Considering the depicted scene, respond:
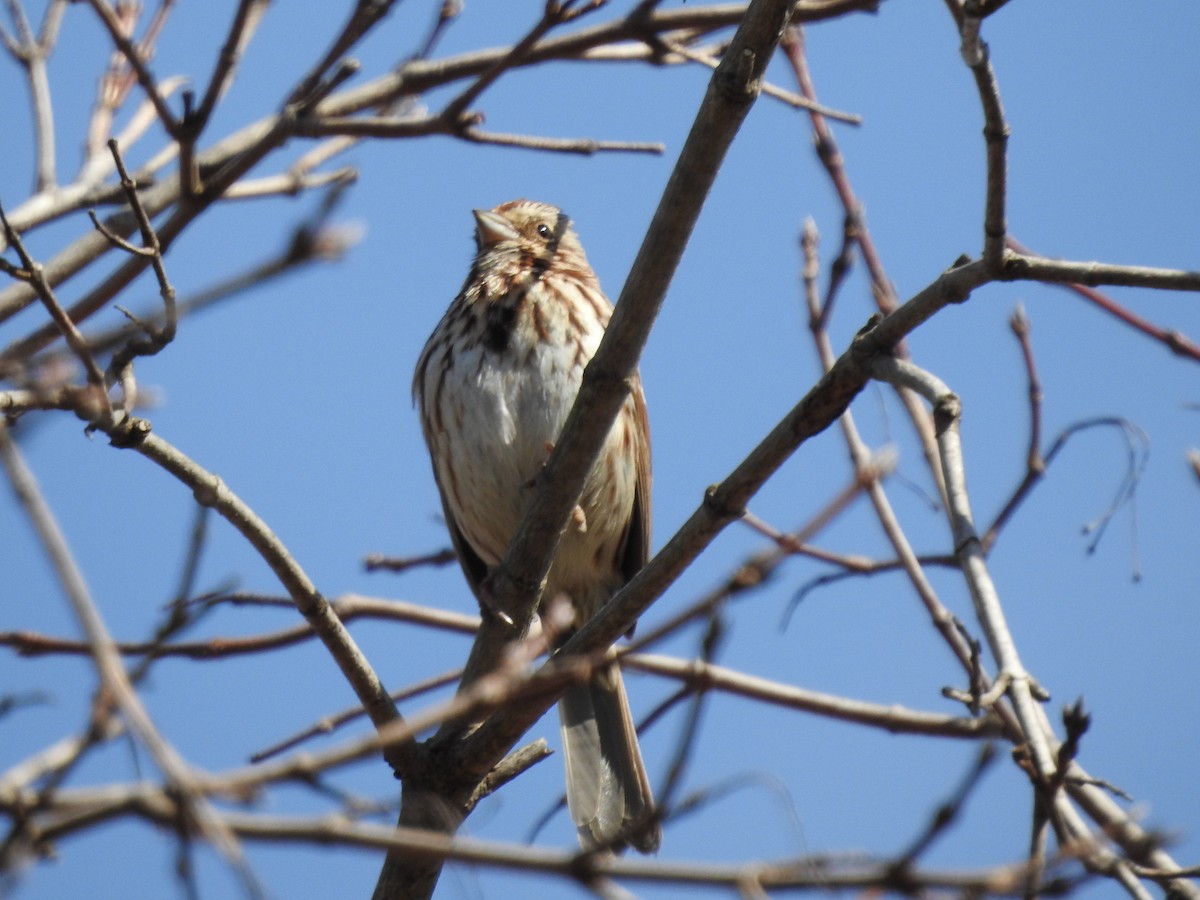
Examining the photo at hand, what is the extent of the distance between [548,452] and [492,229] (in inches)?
56.3

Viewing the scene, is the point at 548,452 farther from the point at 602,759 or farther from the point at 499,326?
the point at 602,759

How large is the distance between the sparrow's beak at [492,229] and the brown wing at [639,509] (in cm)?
100

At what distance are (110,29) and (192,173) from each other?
1.17ft

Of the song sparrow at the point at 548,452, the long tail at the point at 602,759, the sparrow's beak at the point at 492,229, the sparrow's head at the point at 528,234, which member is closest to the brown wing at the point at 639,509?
the song sparrow at the point at 548,452

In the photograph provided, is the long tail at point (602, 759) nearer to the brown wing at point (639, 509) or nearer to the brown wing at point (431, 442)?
the brown wing at point (639, 509)

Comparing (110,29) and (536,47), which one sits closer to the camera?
(110,29)

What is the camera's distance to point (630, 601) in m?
3.37

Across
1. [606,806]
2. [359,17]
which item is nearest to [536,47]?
[359,17]

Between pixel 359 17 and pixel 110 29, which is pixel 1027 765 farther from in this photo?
pixel 110 29

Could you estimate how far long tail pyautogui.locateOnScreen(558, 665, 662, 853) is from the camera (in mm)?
4848

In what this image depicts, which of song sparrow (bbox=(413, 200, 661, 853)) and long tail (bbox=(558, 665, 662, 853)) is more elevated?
song sparrow (bbox=(413, 200, 661, 853))

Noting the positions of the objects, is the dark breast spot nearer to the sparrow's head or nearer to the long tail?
the sparrow's head

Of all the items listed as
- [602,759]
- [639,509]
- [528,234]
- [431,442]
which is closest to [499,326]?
[431,442]

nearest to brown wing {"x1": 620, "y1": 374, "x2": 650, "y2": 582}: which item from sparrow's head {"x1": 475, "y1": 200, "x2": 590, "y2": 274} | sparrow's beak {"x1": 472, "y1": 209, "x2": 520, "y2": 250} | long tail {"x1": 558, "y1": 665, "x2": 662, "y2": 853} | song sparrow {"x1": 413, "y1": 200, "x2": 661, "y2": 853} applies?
song sparrow {"x1": 413, "y1": 200, "x2": 661, "y2": 853}
